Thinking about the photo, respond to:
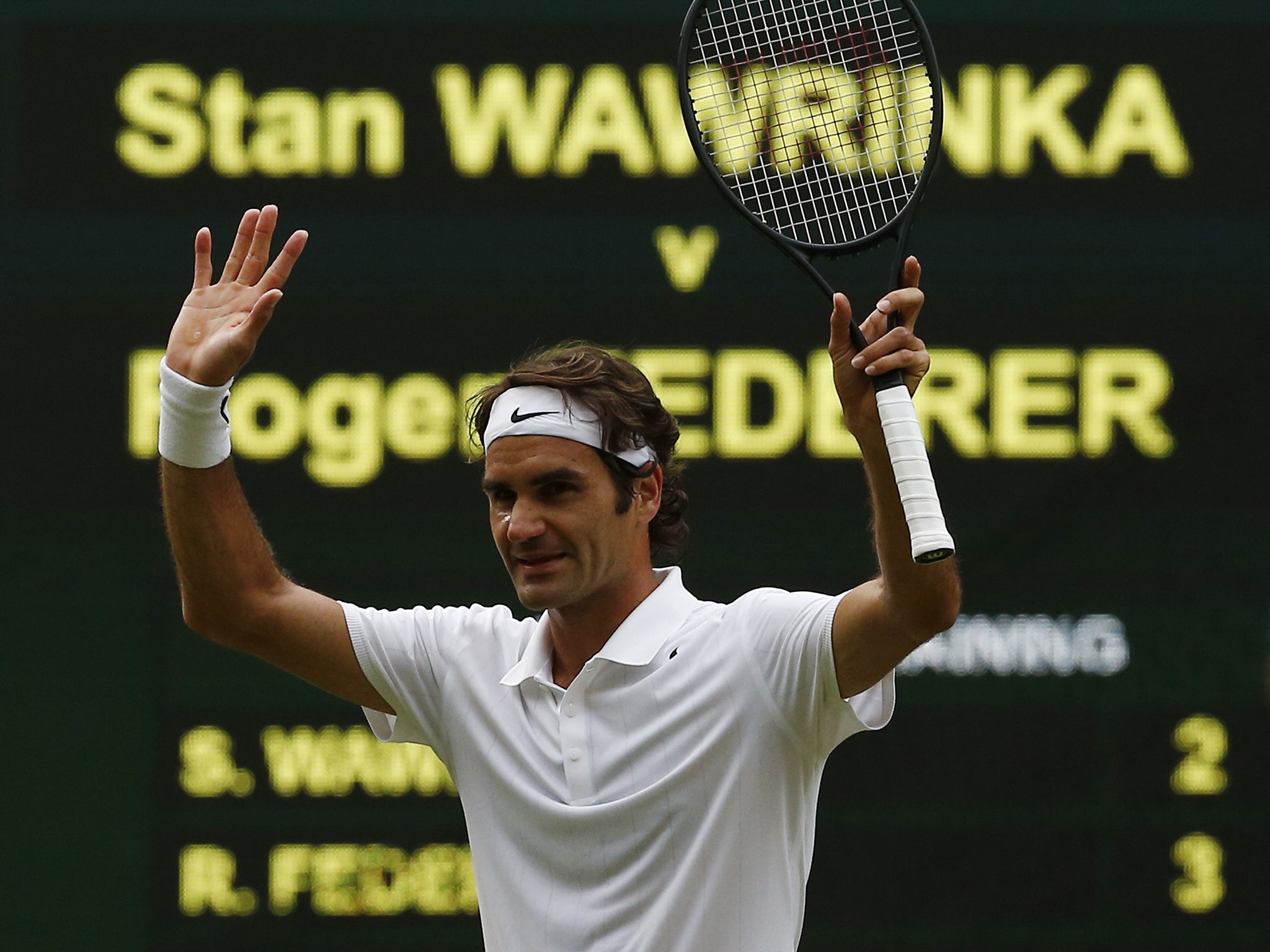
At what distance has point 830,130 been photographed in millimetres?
3494

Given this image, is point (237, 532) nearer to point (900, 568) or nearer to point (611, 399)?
point (611, 399)

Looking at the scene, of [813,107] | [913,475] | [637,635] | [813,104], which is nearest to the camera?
[913,475]

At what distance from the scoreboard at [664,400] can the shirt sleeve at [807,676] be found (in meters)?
1.68

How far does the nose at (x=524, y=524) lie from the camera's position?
207cm

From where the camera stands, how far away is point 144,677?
147 inches

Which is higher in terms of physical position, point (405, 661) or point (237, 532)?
point (237, 532)

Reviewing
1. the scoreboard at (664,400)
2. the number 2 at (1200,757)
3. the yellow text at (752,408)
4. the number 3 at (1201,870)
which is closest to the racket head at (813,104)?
the scoreboard at (664,400)

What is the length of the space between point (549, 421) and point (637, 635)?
257 mm

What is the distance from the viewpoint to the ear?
2.19 m

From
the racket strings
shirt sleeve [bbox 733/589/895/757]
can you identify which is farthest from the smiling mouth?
the racket strings

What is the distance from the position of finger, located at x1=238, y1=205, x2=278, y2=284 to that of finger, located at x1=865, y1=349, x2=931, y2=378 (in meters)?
0.72

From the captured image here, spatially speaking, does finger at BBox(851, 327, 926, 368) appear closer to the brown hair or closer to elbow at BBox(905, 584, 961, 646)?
elbow at BBox(905, 584, 961, 646)

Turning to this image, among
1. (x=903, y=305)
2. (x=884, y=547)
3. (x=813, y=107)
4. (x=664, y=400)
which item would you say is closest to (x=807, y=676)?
(x=884, y=547)

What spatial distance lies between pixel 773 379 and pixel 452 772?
1711mm
